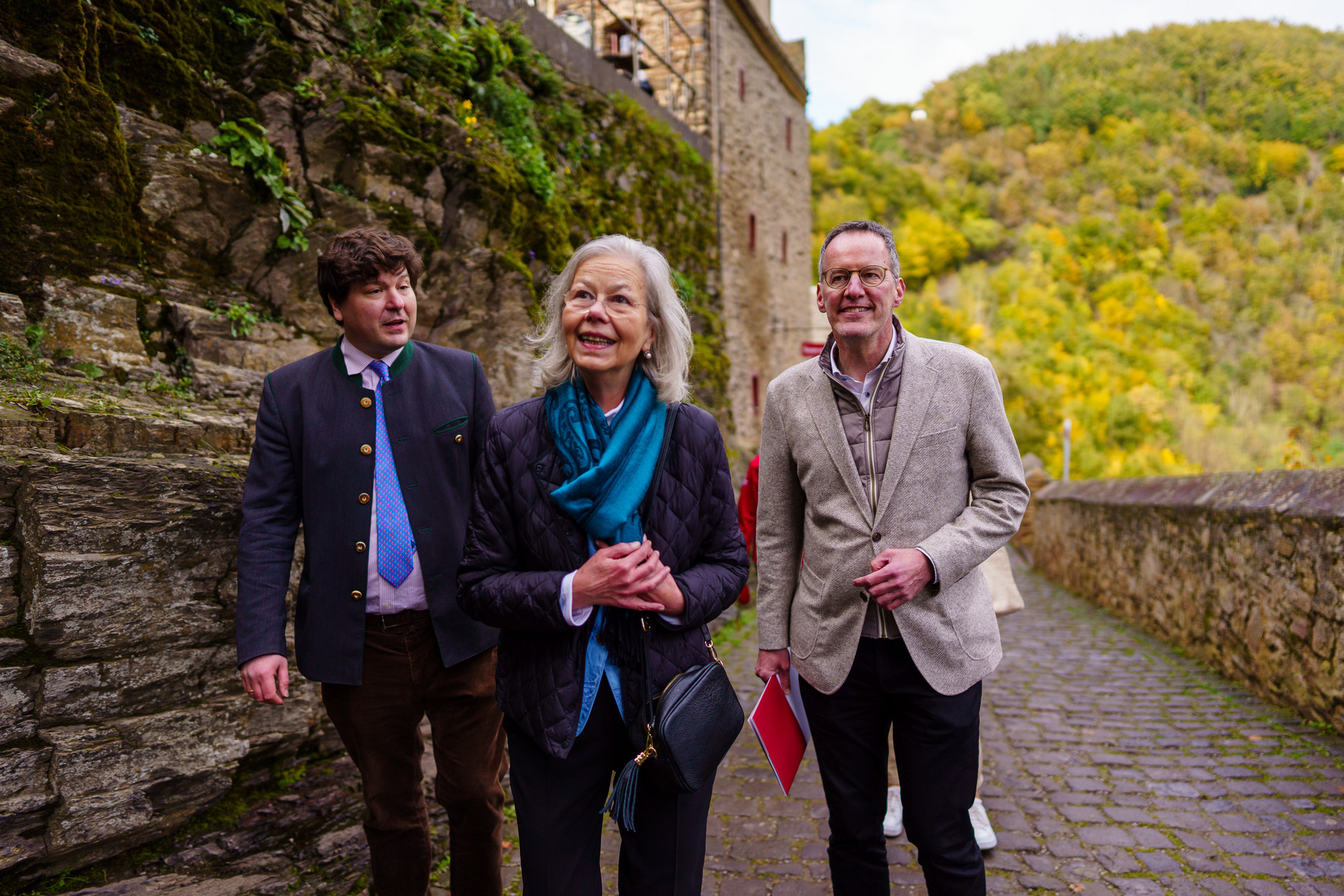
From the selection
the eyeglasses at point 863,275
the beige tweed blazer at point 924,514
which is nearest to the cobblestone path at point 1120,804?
the beige tweed blazer at point 924,514

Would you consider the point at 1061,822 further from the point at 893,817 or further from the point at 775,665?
the point at 775,665

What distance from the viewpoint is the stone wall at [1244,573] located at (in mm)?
4172

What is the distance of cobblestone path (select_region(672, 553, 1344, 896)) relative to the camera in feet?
9.35

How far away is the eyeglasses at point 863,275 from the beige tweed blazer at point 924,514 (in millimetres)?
228

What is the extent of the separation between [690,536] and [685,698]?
361 millimetres

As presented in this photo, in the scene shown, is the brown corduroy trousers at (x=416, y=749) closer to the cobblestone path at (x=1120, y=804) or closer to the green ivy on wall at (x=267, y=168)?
the cobblestone path at (x=1120, y=804)

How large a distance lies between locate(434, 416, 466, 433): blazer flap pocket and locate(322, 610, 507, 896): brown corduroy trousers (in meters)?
0.51

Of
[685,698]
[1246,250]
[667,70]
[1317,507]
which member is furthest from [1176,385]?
[685,698]

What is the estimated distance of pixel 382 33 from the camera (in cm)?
518

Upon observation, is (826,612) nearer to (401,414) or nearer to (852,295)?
(852,295)

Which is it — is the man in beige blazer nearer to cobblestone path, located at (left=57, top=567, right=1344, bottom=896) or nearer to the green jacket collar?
cobblestone path, located at (left=57, top=567, right=1344, bottom=896)

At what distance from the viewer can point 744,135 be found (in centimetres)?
1634

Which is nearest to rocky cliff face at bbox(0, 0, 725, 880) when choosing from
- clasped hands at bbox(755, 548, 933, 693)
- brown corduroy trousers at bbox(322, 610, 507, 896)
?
brown corduroy trousers at bbox(322, 610, 507, 896)

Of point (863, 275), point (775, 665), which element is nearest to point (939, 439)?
point (863, 275)
